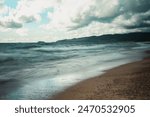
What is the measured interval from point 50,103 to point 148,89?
179 cm

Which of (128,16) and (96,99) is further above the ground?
(128,16)

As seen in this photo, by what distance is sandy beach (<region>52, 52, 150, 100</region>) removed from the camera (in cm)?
491

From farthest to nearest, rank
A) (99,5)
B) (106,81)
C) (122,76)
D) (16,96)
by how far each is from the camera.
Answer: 1. (99,5)
2. (122,76)
3. (106,81)
4. (16,96)

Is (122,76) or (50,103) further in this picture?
(122,76)

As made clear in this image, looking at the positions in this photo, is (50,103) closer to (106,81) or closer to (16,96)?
(16,96)

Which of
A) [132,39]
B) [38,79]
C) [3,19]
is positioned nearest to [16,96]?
[38,79]

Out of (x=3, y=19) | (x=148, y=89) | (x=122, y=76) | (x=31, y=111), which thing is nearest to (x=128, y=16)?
(x=3, y=19)

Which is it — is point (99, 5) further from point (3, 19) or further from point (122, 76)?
point (3, 19)

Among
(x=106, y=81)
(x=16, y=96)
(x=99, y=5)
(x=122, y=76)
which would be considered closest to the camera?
(x=16, y=96)

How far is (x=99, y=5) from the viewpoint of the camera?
10.4 metres

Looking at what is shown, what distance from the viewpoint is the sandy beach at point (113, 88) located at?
16.1 ft

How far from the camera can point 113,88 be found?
5.24 meters

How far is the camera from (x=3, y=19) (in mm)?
14867

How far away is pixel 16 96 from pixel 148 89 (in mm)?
2447
